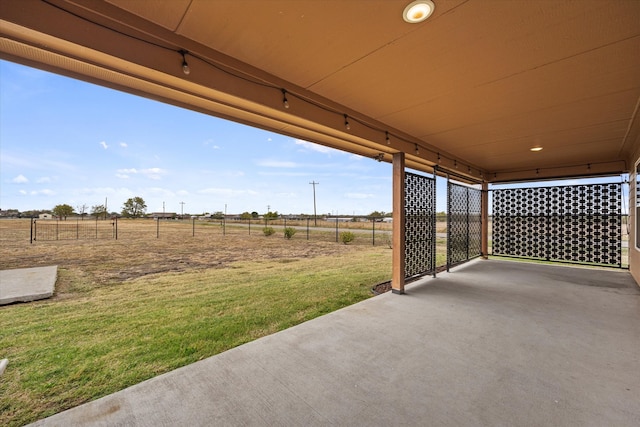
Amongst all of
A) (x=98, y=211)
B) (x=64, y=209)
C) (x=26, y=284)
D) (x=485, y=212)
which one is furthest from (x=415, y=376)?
(x=98, y=211)

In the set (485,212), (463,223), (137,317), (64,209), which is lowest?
(137,317)

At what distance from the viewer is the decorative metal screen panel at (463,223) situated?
17.6ft

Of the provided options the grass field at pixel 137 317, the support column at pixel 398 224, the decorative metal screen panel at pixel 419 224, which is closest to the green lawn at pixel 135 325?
the grass field at pixel 137 317

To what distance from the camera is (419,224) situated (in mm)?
4531

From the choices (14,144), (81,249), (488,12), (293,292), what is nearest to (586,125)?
(488,12)

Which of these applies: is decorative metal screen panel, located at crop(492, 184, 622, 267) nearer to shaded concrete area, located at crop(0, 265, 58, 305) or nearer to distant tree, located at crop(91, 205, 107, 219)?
shaded concrete area, located at crop(0, 265, 58, 305)

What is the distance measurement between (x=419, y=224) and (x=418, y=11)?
358cm

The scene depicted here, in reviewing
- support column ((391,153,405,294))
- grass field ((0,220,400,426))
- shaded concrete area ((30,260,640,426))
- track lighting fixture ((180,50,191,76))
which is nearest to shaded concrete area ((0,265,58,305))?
grass field ((0,220,400,426))

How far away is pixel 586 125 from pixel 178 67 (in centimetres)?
448

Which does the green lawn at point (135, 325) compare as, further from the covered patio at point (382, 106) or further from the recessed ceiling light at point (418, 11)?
the recessed ceiling light at point (418, 11)

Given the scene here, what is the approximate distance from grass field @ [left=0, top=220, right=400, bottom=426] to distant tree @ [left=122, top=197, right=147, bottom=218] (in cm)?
3702

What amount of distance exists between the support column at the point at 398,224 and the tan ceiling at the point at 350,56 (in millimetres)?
893

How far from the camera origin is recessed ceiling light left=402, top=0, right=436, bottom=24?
1360 millimetres

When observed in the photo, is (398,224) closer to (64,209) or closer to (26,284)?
(26,284)
